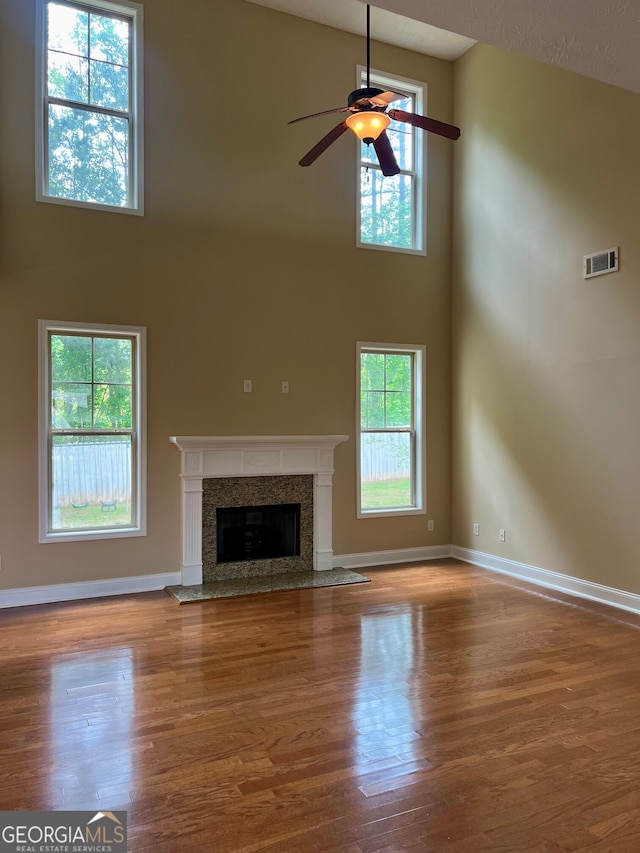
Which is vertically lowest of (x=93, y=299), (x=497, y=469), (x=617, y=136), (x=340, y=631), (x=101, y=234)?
(x=340, y=631)

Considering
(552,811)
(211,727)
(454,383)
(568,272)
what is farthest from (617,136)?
(211,727)

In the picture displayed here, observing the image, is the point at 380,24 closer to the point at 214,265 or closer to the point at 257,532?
the point at 214,265

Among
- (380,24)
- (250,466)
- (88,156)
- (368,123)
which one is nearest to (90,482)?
(250,466)

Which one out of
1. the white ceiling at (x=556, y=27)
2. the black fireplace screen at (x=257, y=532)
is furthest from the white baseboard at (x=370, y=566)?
the white ceiling at (x=556, y=27)

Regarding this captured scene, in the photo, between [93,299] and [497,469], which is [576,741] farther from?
[93,299]

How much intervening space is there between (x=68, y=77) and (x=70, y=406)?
110 inches

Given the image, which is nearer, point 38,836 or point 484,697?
point 38,836

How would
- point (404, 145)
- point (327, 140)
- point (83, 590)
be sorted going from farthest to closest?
1. point (404, 145)
2. point (83, 590)
3. point (327, 140)

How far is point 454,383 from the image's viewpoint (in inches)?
260

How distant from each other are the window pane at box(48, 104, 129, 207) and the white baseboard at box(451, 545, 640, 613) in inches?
192

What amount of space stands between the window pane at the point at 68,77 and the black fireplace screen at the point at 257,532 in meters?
3.84

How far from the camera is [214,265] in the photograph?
5.49m

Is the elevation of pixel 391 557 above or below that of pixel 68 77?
below

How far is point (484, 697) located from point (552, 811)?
0.94m
